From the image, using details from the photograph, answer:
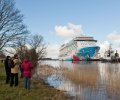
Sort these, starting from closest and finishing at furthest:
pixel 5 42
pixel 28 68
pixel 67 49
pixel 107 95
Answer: pixel 28 68, pixel 107 95, pixel 5 42, pixel 67 49

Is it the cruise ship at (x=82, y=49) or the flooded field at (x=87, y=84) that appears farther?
the cruise ship at (x=82, y=49)

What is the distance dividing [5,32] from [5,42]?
4.71ft

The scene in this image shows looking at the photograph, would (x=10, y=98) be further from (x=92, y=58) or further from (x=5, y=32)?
(x=92, y=58)

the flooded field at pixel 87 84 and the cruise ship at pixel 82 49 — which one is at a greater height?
the cruise ship at pixel 82 49

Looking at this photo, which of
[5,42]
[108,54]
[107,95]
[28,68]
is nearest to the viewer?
[28,68]

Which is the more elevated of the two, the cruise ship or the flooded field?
the cruise ship

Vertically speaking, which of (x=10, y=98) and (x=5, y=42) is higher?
(x=5, y=42)

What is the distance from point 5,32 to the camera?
42.9 metres

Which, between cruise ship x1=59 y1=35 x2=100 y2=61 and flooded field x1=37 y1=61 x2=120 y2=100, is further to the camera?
cruise ship x1=59 y1=35 x2=100 y2=61

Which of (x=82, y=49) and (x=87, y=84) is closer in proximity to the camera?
(x=87, y=84)

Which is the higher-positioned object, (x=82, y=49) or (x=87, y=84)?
(x=82, y=49)

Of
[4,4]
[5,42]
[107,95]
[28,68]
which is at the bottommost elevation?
[107,95]

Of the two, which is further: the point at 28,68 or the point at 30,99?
the point at 28,68

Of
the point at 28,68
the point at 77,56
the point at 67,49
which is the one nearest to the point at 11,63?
the point at 28,68
